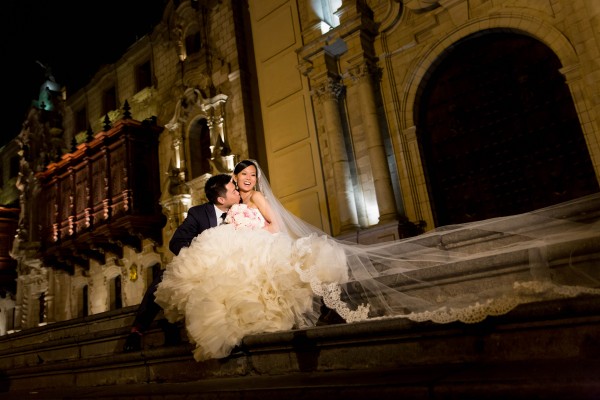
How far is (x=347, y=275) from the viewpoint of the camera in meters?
4.25

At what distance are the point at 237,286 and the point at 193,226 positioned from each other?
1419mm

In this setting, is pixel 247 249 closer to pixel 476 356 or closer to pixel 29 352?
pixel 476 356

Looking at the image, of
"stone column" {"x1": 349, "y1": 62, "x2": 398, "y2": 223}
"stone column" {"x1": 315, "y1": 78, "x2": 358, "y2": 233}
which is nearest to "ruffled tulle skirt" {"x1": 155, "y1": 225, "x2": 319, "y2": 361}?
"stone column" {"x1": 349, "y1": 62, "x2": 398, "y2": 223}

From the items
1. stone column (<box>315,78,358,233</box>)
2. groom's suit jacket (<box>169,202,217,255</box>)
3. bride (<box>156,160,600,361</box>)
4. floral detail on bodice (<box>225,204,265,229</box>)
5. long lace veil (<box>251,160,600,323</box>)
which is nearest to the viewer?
long lace veil (<box>251,160,600,323</box>)

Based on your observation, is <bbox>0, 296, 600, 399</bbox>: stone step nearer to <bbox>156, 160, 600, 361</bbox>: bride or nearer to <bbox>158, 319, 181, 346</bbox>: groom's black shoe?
<bbox>156, 160, 600, 361</bbox>: bride

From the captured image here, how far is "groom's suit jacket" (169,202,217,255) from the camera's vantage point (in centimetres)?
504

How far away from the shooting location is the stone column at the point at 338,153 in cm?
1061

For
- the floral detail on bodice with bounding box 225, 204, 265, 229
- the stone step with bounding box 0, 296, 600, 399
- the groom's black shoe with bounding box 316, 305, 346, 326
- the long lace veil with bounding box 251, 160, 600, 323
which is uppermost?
the floral detail on bodice with bounding box 225, 204, 265, 229

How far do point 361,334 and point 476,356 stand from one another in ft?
2.56

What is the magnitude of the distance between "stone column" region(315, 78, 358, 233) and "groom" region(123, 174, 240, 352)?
18.2 feet

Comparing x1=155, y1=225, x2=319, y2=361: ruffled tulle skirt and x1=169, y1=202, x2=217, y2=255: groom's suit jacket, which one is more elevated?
x1=169, y1=202, x2=217, y2=255: groom's suit jacket

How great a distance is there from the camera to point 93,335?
19.5 feet

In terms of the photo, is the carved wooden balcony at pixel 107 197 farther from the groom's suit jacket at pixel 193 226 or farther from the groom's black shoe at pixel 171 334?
the groom's black shoe at pixel 171 334

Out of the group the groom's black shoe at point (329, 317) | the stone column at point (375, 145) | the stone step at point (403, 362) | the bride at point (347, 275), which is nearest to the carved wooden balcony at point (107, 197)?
the stone column at point (375, 145)
